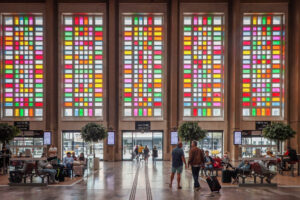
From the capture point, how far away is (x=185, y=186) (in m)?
12.7

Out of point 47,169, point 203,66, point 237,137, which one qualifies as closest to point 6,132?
point 47,169

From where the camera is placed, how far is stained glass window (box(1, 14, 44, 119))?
3048 centimetres

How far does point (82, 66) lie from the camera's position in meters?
30.6

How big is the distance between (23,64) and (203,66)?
53.0 ft

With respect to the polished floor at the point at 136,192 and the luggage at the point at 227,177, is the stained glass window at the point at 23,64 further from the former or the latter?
the luggage at the point at 227,177

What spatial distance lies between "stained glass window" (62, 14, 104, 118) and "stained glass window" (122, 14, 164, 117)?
233 centimetres

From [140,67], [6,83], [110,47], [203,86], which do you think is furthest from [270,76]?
[6,83]

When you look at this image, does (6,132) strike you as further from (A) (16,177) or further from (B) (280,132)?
(B) (280,132)

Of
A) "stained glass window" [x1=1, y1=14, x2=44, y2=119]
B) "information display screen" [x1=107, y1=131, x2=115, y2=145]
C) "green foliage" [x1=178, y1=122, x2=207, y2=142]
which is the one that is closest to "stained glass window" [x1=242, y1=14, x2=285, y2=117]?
"green foliage" [x1=178, y1=122, x2=207, y2=142]

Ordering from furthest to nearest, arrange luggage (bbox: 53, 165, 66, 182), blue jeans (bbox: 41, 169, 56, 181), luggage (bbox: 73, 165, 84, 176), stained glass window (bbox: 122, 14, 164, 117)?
stained glass window (bbox: 122, 14, 164, 117), luggage (bbox: 73, 165, 84, 176), luggage (bbox: 53, 165, 66, 182), blue jeans (bbox: 41, 169, 56, 181)

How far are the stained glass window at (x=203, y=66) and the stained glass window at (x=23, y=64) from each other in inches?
514

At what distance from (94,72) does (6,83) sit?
7919 millimetres

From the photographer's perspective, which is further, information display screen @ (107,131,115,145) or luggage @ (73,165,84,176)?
information display screen @ (107,131,115,145)

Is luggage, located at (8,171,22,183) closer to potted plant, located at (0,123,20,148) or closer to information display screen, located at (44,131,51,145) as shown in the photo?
potted plant, located at (0,123,20,148)
